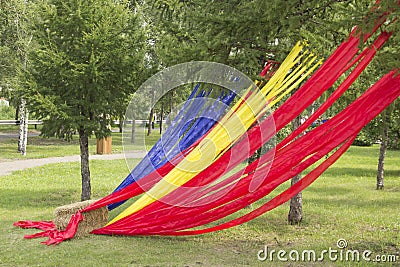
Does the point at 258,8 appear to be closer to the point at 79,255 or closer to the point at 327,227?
the point at 79,255

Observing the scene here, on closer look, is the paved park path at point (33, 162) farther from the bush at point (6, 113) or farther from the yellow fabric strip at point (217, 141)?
the bush at point (6, 113)

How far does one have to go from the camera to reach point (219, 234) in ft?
26.9

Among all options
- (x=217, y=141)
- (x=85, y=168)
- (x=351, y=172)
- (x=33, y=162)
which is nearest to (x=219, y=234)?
(x=217, y=141)

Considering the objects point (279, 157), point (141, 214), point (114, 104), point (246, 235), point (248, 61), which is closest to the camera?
point (279, 157)

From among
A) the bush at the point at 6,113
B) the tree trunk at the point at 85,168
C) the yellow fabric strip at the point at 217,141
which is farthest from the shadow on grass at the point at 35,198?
the bush at the point at 6,113

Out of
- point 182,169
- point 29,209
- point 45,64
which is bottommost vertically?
point 29,209

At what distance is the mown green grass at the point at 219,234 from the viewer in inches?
258

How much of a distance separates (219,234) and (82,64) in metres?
4.21

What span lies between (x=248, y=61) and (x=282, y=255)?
8.56ft

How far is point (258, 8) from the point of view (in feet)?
17.0

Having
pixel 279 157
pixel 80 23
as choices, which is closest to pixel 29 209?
pixel 80 23

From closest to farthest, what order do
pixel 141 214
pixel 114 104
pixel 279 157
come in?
pixel 279 157
pixel 141 214
pixel 114 104

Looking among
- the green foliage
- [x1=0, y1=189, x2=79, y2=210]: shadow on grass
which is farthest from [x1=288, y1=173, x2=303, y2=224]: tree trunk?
[x1=0, y1=189, x2=79, y2=210]: shadow on grass

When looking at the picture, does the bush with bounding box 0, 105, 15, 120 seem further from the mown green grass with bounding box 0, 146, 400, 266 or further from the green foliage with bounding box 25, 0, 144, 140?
the green foliage with bounding box 25, 0, 144, 140
